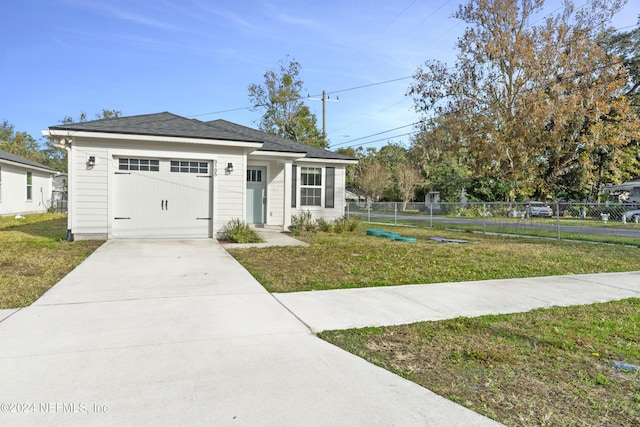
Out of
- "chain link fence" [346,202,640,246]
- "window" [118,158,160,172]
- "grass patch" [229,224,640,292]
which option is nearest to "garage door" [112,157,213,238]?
"window" [118,158,160,172]

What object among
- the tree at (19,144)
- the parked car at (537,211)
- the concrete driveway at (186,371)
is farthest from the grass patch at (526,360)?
the tree at (19,144)

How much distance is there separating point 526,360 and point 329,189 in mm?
12988

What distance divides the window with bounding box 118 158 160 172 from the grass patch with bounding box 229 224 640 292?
3718mm

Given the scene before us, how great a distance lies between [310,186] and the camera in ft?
52.5

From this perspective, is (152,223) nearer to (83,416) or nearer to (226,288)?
(226,288)

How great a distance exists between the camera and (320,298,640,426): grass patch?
8.86 feet

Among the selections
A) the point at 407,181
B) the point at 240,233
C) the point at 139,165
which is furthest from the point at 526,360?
the point at 407,181

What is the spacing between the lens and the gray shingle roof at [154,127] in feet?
34.7

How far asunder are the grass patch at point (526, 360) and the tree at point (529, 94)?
23.9m

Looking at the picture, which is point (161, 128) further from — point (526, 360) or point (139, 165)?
point (526, 360)

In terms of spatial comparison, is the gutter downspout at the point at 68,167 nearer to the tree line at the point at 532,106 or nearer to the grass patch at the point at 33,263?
the grass patch at the point at 33,263

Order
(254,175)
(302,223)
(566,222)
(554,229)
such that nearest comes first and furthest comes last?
(302,223), (254,175), (554,229), (566,222)

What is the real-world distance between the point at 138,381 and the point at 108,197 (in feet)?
29.9

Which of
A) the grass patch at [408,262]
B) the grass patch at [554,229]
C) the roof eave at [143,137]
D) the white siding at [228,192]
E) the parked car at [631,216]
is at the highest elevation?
the roof eave at [143,137]
